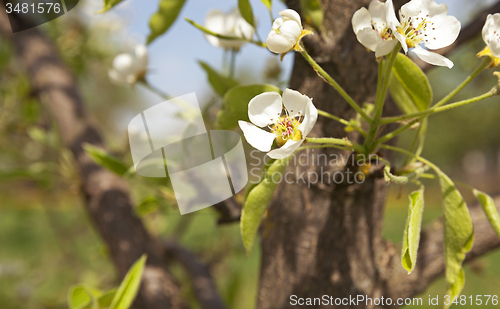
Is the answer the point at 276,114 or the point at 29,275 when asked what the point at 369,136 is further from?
the point at 29,275

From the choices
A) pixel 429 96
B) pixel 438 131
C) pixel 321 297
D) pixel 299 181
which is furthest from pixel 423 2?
pixel 438 131

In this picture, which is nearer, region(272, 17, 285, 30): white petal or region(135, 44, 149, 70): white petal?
region(272, 17, 285, 30): white petal

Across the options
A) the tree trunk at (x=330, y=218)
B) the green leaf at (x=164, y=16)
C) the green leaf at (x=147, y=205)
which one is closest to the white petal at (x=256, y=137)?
the tree trunk at (x=330, y=218)

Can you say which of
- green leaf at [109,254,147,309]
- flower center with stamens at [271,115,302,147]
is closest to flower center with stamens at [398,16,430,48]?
flower center with stamens at [271,115,302,147]

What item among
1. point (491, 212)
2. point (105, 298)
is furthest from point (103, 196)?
point (491, 212)

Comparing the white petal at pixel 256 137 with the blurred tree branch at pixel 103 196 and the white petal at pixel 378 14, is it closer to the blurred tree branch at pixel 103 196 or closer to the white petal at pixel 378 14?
the white petal at pixel 378 14

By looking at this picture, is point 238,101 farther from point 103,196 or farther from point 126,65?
point 103,196

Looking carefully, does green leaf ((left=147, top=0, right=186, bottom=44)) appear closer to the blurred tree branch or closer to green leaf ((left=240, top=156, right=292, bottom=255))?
green leaf ((left=240, top=156, right=292, bottom=255))
